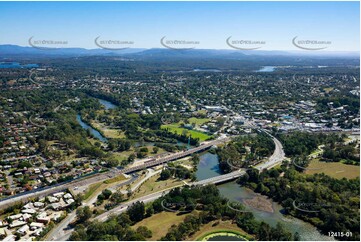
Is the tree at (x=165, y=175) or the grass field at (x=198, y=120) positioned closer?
the tree at (x=165, y=175)

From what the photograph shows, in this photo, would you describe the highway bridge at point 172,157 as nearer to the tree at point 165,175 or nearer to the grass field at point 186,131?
the grass field at point 186,131

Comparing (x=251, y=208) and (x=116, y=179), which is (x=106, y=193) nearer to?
(x=116, y=179)

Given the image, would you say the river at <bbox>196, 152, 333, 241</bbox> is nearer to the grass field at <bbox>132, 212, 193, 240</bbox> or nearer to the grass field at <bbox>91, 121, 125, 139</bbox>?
the grass field at <bbox>132, 212, 193, 240</bbox>

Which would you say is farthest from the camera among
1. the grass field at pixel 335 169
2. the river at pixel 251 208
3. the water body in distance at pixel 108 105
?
the water body in distance at pixel 108 105

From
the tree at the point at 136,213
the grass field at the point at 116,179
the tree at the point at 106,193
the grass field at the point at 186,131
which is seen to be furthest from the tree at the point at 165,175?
the grass field at the point at 186,131

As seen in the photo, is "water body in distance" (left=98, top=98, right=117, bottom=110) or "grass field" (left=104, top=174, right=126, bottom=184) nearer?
"grass field" (left=104, top=174, right=126, bottom=184)

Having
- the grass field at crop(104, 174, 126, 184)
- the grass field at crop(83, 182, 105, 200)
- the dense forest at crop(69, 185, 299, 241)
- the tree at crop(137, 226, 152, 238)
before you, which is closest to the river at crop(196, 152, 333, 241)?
the dense forest at crop(69, 185, 299, 241)

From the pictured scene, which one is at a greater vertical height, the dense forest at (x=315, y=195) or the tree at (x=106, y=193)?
the dense forest at (x=315, y=195)
